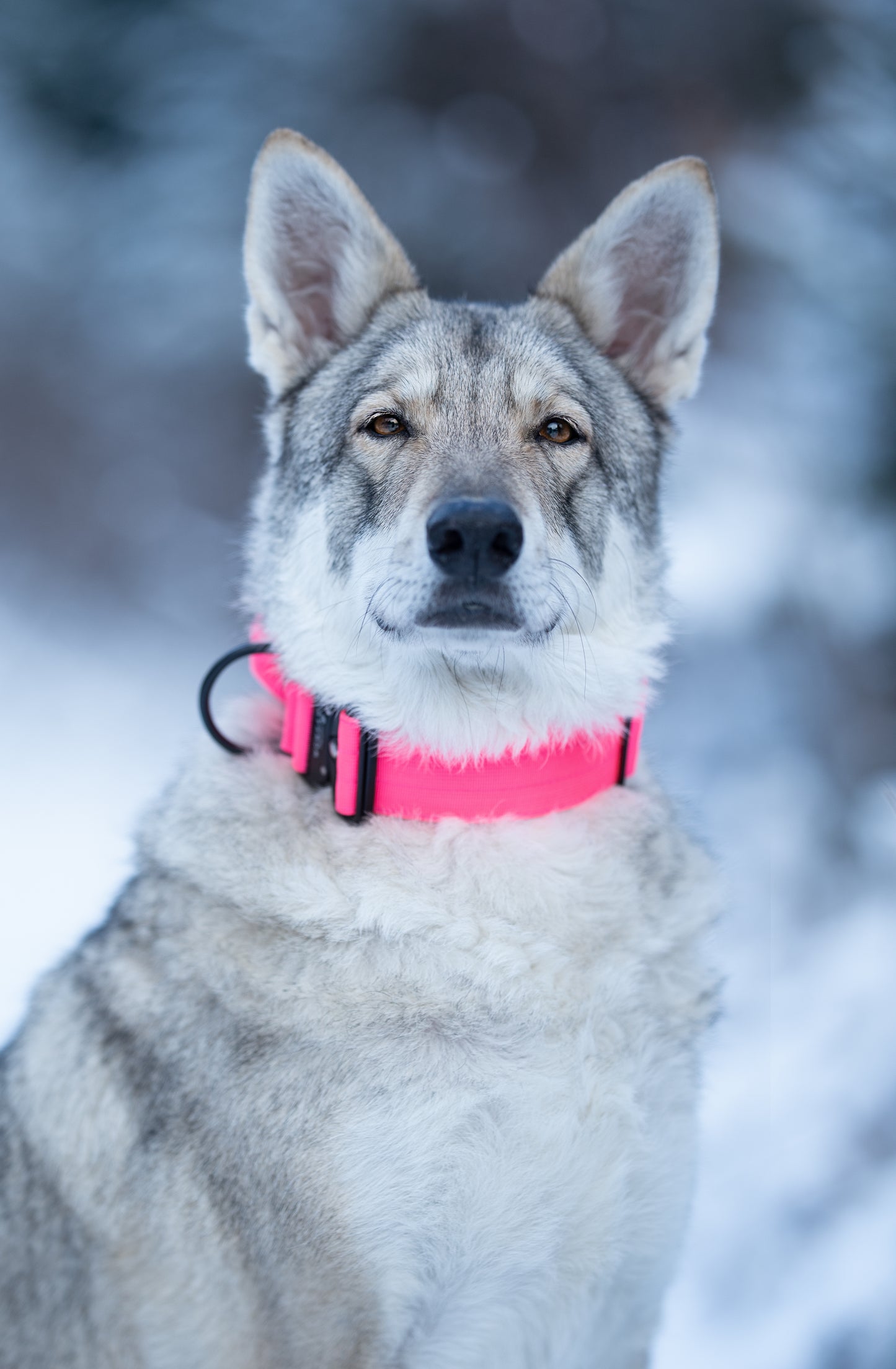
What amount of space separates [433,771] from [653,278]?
1455 millimetres

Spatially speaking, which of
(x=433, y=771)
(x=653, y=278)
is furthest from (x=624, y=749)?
(x=653, y=278)

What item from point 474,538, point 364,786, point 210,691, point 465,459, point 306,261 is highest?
point 306,261

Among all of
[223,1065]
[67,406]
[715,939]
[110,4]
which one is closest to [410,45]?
[110,4]

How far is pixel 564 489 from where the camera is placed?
7.20 ft

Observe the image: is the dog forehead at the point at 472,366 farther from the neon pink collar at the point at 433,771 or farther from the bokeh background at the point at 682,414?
the bokeh background at the point at 682,414

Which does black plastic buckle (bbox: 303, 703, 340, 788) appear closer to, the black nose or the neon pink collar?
the neon pink collar

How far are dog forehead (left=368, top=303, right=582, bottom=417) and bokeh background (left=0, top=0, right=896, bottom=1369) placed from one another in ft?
5.43

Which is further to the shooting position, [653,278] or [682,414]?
[682,414]

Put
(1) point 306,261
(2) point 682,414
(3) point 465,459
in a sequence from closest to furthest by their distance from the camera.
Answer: (3) point 465,459 < (1) point 306,261 < (2) point 682,414

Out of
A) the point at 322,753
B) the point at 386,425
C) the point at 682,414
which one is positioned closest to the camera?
the point at 322,753

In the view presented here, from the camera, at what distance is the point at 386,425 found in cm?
225

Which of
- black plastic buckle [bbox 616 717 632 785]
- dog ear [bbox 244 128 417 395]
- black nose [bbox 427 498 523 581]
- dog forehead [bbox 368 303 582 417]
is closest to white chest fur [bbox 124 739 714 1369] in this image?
black plastic buckle [bbox 616 717 632 785]

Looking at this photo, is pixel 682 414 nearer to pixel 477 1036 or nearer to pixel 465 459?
pixel 465 459

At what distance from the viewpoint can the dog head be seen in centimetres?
194
